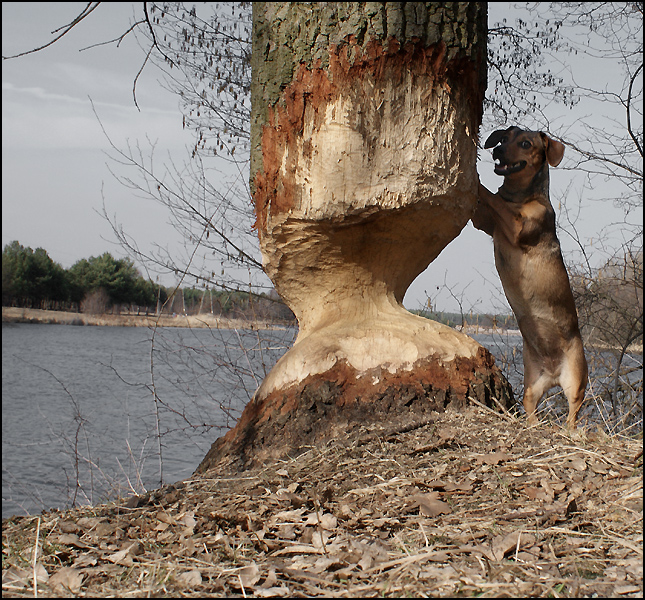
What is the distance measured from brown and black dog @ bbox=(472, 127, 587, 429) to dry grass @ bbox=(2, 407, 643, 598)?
1.73 m

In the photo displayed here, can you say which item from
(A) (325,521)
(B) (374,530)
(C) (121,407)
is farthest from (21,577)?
(C) (121,407)

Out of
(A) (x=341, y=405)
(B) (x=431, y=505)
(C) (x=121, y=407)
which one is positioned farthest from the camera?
(C) (x=121, y=407)

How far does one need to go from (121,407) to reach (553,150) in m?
14.4

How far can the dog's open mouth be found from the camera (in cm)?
526

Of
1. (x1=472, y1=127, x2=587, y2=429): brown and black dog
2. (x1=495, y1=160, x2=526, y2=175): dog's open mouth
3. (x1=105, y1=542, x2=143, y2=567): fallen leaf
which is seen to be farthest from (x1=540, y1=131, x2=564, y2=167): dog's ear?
(x1=105, y1=542, x2=143, y2=567): fallen leaf

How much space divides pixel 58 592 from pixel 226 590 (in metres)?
0.56

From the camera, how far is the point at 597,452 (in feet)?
10.8

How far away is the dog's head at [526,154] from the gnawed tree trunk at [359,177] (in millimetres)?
967

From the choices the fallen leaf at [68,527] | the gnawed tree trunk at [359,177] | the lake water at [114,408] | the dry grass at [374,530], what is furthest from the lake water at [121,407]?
the gnawed tree trunk at [359,177]

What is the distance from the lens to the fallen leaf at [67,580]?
2.04 m

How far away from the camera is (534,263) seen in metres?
5.15

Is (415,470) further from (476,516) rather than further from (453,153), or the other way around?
(453,153)

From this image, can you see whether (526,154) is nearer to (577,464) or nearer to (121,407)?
(577,464)

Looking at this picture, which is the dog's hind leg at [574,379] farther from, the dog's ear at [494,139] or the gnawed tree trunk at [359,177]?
the dog's ear at [494,139]
